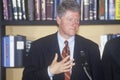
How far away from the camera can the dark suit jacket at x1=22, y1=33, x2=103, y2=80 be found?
77.9 inches

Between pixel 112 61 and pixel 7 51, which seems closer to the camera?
pixel 112 61

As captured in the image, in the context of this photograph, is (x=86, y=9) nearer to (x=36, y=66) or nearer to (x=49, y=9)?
Result: (x=49, y=9)

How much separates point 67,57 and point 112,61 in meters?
0.34

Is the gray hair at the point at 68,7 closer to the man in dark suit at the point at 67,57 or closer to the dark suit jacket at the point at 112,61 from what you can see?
the man in dark suit at the point at 67,57

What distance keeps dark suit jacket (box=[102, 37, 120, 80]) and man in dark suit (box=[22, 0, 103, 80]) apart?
Answer: 0.17 feet

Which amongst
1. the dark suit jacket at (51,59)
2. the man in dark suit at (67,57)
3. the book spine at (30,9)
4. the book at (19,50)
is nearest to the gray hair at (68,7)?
the man in dark suit at (67,57)

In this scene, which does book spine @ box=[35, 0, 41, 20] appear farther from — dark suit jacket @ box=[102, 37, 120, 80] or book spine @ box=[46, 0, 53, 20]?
dark suit jacket @ box=[102, 37, 120, 80]

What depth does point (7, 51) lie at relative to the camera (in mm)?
2240

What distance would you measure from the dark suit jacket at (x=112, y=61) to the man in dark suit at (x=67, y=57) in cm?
5

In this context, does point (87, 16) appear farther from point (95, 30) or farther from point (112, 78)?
point (112, 78)

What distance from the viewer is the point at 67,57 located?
1.94 meters

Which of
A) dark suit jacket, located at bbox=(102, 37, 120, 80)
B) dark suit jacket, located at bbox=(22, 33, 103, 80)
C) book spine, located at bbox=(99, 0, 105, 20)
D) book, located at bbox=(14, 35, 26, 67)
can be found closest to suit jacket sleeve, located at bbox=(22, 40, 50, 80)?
dark suit jacket, located at bbox=(22, 33, 103, 80)

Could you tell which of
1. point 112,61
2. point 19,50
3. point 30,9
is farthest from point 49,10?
point 112,61

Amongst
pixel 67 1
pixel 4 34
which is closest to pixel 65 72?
pixel 67 1
